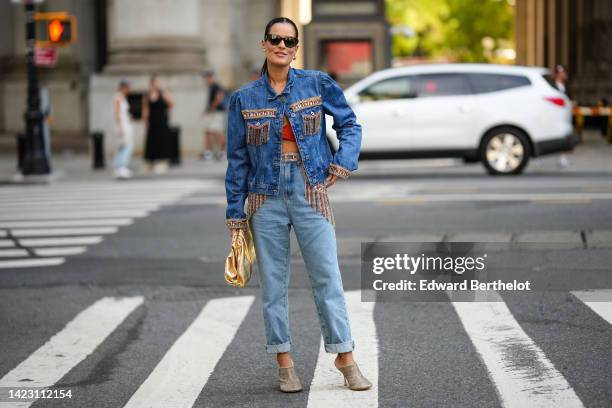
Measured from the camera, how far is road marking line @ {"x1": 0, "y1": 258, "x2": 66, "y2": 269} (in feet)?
36.8

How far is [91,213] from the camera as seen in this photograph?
15500 millimetres

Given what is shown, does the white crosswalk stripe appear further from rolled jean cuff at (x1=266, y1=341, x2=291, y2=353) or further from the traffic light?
rolled jean cuff at (x1=266, y1=341, x2=291, y2=353)

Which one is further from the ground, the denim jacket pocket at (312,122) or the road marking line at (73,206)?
the denim jacket pocket at (312,122)

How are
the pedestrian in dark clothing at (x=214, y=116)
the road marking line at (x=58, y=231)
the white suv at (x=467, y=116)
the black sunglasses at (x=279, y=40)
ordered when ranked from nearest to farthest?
the black sunglasses at (x=279, y=40)
the road marking line at (x=58, y=231)
the white suv at (x=467, y=116)
the pedestrian in dark clothing at (x=214, y=116)

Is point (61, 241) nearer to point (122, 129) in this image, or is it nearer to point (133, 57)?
point (122, 129)

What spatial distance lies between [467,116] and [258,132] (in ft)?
46.8

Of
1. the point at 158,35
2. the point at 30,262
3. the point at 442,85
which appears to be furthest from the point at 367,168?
the point at 30,262

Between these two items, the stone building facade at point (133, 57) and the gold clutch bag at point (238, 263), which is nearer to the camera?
the gold clutch bag at point (238, 263)

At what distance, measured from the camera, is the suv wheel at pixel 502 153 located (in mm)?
20000

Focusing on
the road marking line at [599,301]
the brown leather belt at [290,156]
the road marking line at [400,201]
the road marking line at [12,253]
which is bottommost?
the road marking line at [12,253]

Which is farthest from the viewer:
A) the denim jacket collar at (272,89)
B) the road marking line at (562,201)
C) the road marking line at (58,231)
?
the road marking line at (562,201)

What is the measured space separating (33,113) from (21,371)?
1498cm

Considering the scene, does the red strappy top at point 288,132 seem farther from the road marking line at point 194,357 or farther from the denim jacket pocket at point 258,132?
the road marking line at point 194,357

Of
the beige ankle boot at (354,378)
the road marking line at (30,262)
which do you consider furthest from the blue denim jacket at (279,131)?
the road marking line at (30,262)
